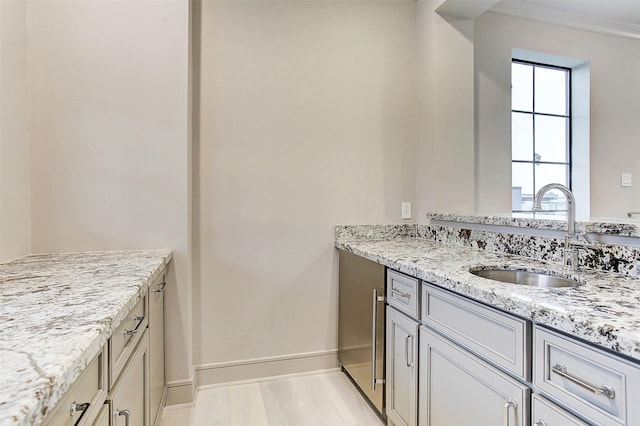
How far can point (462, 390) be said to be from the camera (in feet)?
3.87

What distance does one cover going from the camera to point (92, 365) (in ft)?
2.53

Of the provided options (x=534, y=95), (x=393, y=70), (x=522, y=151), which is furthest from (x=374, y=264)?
(x=534, y=95)

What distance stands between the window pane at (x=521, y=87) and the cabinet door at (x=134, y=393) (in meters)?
2.96

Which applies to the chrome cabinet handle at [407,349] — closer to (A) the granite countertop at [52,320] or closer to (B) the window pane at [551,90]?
(A) the granite countertop at [52,320]

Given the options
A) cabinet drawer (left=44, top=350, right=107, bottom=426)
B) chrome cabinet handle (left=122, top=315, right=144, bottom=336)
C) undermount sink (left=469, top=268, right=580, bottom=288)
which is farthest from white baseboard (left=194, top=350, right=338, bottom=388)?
cabinet drawer (left=44, top=350, right=107, bottom=426)

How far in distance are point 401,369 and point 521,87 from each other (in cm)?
246

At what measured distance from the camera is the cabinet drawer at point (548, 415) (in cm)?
80

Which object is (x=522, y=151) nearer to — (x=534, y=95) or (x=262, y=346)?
(x=534, y=95)

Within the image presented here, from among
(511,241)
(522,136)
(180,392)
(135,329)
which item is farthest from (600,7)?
(180,392)

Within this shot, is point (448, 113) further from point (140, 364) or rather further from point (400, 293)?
point (140, 364)

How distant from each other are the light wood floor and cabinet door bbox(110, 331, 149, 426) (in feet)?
1.91

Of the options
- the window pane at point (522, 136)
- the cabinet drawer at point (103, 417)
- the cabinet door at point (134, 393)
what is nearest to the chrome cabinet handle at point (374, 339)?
the cabinet door at point (134, 393)

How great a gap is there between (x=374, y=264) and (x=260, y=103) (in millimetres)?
1196

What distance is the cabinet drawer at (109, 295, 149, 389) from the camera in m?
0.90
